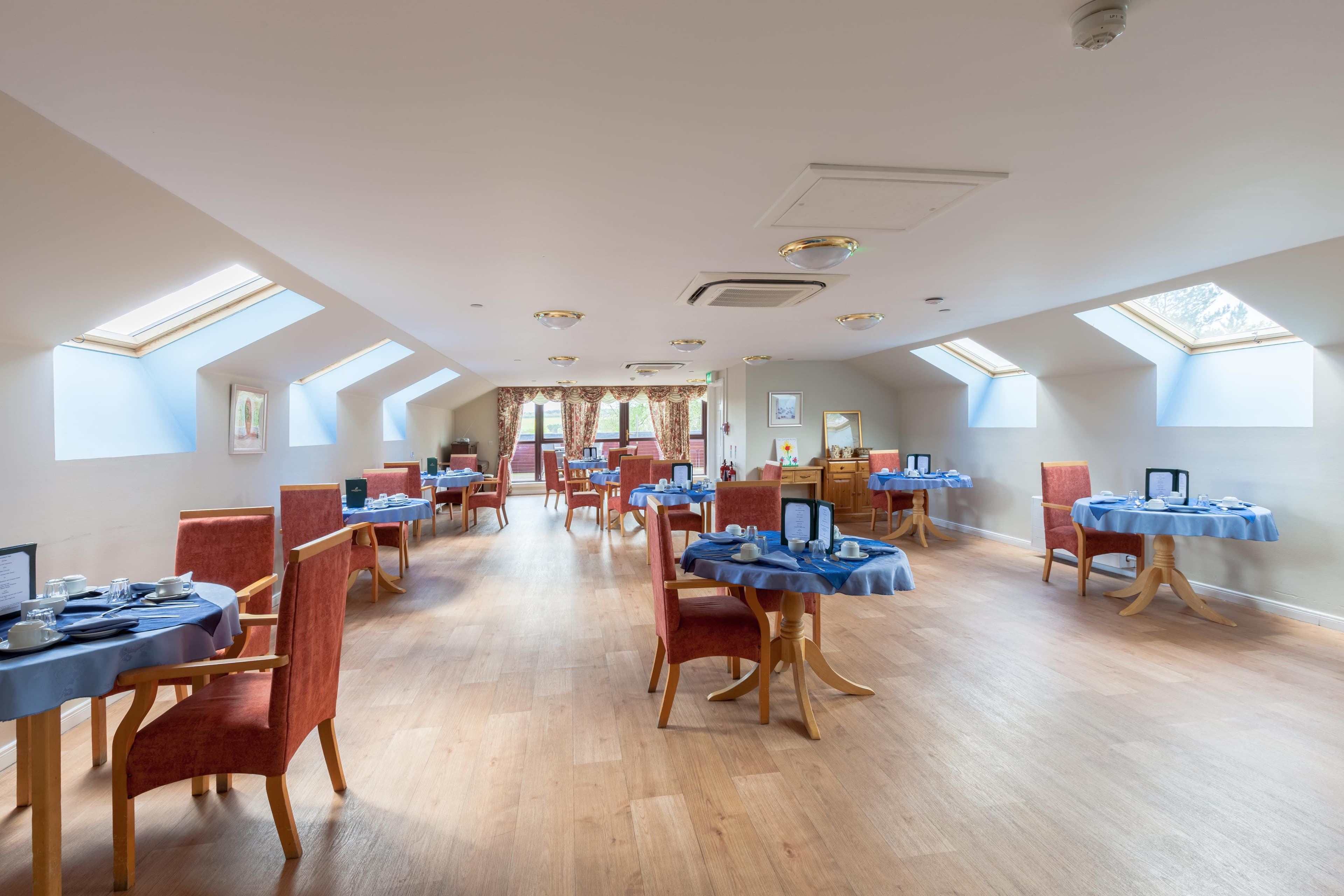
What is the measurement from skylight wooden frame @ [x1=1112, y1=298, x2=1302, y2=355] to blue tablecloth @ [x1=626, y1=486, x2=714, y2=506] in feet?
13.1

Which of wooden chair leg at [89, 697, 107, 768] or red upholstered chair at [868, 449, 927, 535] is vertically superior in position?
red upholstered chair at [868, 449, 927, 535]

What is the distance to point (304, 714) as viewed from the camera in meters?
2.19

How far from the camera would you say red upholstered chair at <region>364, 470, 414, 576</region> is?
246 inches

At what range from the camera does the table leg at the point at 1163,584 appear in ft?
15.3

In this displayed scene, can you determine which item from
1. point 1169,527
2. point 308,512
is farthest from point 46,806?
point 1169,527

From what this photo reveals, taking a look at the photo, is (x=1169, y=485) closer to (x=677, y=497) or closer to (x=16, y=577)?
(x=677, y=497)

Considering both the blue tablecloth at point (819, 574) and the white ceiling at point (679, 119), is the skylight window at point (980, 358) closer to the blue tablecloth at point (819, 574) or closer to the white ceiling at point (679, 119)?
the white ceiling at point (679, 119)

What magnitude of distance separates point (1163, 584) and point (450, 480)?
775 centimetres

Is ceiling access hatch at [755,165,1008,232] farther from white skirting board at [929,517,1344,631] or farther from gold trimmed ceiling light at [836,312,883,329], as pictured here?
white skirting board at [929,517,1344,631]

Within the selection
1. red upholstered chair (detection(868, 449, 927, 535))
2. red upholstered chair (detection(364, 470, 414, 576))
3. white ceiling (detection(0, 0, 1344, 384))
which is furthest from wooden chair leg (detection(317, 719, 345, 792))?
red upholstered chair (detection(868, 449, 927, 535))

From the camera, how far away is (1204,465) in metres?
5.37

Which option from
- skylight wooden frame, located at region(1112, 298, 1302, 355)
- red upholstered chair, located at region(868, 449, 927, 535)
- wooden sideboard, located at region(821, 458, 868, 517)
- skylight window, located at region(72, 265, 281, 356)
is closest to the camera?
skylight window, located at region(72, 265, 281, 356)

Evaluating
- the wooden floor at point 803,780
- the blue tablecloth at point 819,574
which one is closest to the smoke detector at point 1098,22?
the blue tablecloth at point 819,574

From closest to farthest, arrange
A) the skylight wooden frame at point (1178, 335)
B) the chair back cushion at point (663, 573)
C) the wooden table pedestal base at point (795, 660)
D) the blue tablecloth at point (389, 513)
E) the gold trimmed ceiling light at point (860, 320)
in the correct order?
the chair back cushion at point (663, 573) → the wooden table pedestal base at point (795, 660) → the skylight wooden frame at point (1178, 335) → the blue tablecloth at point (389, 513) → the gold trimmed ceiling light at point (860, 320)
